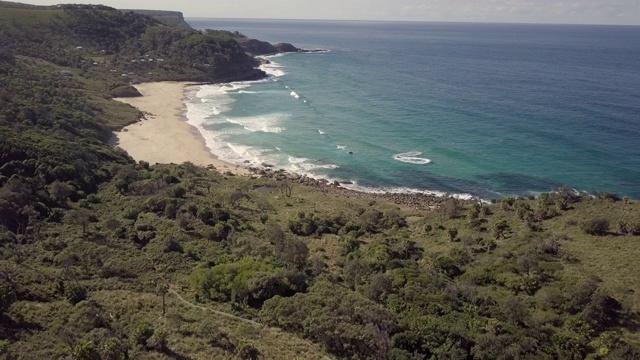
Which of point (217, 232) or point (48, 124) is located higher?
point (48, 124)

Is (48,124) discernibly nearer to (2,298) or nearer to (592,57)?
(2,298)

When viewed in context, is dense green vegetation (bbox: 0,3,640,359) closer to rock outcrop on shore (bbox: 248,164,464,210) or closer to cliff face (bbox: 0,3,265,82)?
rock outcrop on shore (bbox: 248,164,464,210)

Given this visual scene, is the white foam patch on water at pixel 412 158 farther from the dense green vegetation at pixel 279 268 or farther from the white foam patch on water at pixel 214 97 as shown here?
the white foam patch on water at pixel 214 97

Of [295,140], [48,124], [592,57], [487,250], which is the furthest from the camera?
[592,57]


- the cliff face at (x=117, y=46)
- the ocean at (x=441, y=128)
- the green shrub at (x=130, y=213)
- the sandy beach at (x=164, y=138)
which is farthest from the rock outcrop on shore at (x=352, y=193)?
the cliff face at (x=117, y=46)

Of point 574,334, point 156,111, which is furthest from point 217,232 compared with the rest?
point 156,111

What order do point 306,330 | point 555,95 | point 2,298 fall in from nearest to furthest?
point 2,298 → point 306,330 → point 555,95

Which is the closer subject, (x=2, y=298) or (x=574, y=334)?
(x=2, y=298)
